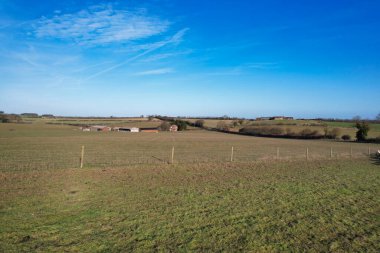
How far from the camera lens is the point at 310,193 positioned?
38.3 feet

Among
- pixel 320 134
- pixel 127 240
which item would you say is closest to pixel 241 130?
pixel 320 134

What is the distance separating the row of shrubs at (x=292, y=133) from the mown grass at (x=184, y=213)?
64294 millimetres

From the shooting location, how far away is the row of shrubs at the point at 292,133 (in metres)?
72.4

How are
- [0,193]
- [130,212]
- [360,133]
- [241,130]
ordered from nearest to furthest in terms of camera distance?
[130,212]
[0,193]
[360,133]
[241,130]

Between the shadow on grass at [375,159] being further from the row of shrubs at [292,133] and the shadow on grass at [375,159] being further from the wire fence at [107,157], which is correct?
the row of shrubs at [292,133]

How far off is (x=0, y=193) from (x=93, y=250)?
6.94 meters

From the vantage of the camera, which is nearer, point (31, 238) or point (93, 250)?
point (93, 250)

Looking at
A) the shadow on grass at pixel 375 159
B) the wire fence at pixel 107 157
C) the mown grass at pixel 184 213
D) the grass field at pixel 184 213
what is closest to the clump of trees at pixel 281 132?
the shadow on grass at pixel 375 159

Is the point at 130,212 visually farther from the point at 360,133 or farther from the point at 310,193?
the point at 360,133

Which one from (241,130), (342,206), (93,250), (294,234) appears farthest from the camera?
(241,130)

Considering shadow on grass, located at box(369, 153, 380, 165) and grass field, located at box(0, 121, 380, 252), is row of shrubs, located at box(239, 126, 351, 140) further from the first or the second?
grass field, located at box(0, 121, 380, 252)

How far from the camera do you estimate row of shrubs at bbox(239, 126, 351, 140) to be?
7244cm

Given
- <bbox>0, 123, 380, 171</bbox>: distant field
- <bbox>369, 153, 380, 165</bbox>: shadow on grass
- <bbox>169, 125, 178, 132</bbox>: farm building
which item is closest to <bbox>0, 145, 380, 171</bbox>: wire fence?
<bbox>0, 123, 380, 171</bbox>: distant field

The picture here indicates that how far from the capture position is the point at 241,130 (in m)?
99.0
